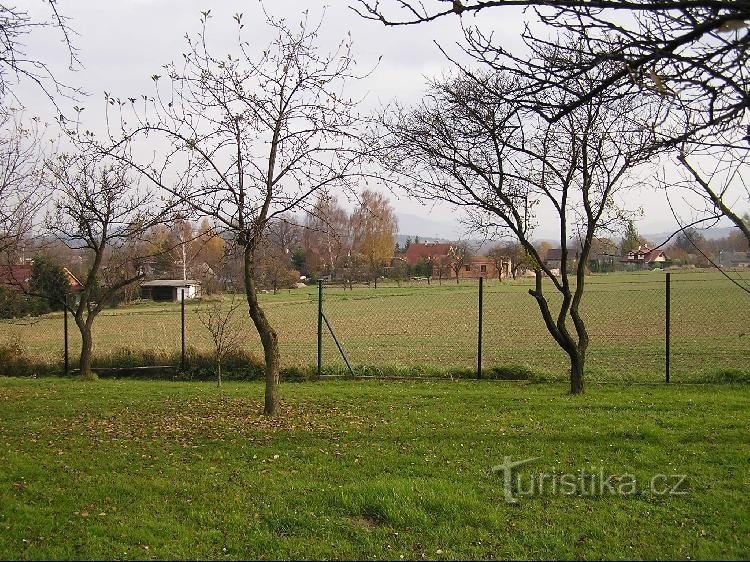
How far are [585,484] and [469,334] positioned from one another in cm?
1724

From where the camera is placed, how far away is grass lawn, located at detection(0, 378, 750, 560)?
152 inches

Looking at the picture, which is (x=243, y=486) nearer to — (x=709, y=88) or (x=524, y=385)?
(x=709, y=88)

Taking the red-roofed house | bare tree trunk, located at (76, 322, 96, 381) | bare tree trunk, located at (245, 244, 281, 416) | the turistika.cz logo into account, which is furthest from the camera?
the red-roofed house

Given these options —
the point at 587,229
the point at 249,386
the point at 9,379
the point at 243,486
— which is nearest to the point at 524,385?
the point at 587,229

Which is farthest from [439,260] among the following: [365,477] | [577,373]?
[365,477]

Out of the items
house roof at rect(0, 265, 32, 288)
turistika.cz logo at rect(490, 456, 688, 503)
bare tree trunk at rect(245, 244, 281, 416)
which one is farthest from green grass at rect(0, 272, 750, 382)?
turistika.cz logo at rect(490, 456, 688, 503)

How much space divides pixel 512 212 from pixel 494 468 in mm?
4909

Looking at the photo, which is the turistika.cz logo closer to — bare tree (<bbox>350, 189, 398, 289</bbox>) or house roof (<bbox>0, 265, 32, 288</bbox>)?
bare tree (<bbox>350, 189, 398, 289</bbox>)

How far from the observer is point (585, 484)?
485 centimetres

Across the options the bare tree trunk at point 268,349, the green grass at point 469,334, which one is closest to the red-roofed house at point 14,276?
the green grass at point 469,334

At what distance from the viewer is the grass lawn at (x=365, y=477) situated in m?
3.86

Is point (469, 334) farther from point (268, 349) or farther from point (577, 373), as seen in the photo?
point (268, 349)

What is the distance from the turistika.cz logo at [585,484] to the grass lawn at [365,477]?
8cm

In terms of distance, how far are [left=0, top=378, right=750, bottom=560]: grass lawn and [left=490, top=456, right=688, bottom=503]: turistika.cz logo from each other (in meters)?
0.08
